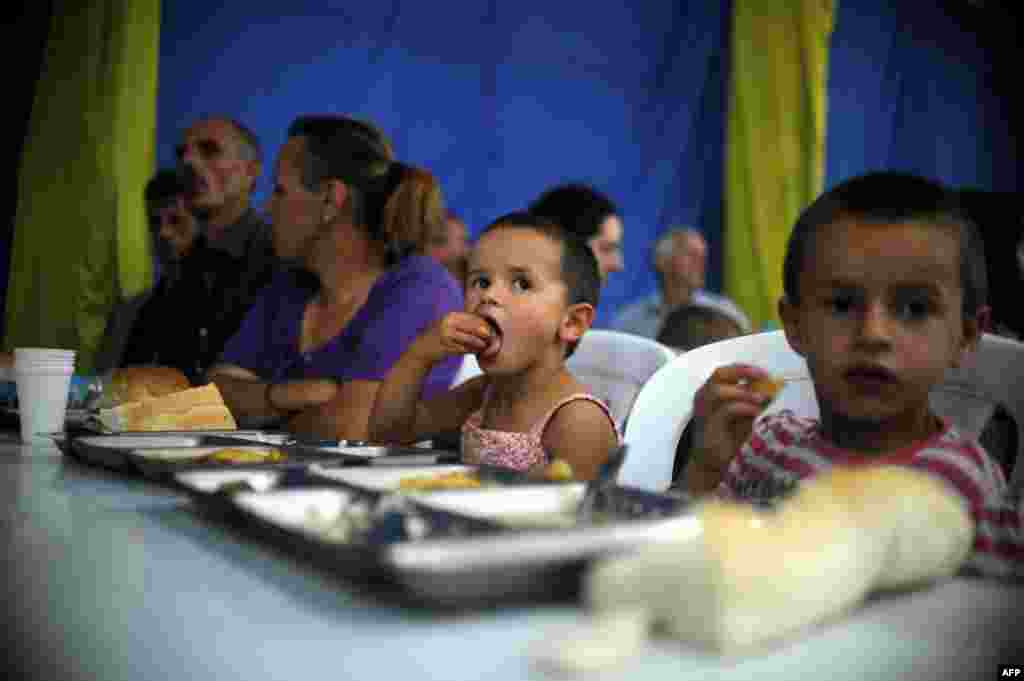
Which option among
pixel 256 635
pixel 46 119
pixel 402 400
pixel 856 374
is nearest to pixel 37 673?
pixel 256 635

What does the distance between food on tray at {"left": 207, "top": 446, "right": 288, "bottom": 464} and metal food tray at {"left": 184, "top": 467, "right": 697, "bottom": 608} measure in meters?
0.26

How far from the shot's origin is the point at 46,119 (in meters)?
3.85

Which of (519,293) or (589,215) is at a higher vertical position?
(589,215)

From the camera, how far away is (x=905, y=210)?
1.02m

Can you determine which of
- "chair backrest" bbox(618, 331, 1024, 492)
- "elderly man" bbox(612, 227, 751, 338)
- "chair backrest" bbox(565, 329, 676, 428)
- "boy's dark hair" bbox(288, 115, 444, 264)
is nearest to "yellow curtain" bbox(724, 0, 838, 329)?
"elderly man" bbox(612, 227, 751, 338)

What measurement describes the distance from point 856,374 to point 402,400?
96cm

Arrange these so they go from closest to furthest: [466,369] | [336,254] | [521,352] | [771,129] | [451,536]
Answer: [451,536] → [521,352] → [466,369] → [336,254] → [771,129]

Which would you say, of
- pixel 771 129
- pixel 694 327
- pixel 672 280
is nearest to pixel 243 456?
pixel 694 327

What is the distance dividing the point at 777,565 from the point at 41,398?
1.42 m

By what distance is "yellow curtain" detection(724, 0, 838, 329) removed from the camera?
18.0 ft

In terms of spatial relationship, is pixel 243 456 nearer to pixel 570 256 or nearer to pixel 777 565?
pixel 777 565

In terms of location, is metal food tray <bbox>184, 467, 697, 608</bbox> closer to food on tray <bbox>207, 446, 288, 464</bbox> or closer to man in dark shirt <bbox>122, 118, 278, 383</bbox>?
food on tray <bbox>207, 446, 288, 464</bbox>

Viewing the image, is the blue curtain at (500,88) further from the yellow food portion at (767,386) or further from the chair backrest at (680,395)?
the yellow food portion at (767,386)

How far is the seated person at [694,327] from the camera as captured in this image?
11.0ft
